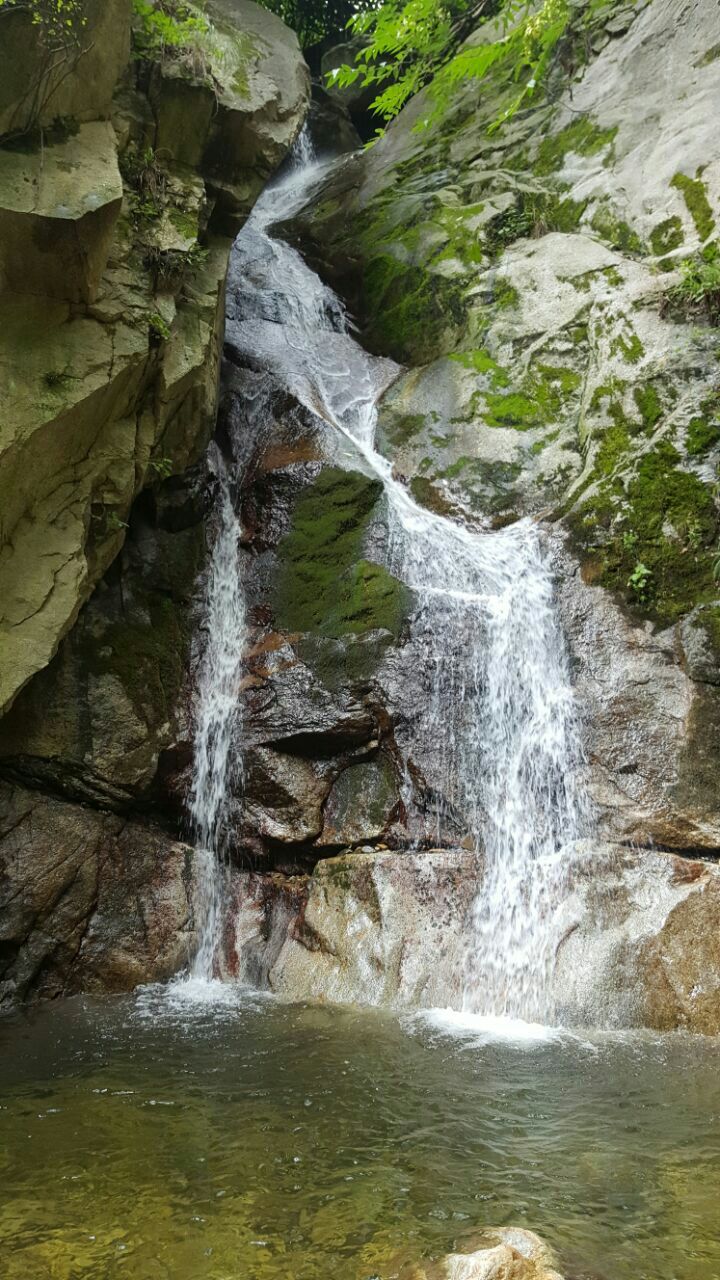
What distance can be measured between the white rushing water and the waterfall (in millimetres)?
18

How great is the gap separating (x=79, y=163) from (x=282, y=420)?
380 cm

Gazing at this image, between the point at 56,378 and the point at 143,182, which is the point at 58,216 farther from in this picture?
the point at 143,182

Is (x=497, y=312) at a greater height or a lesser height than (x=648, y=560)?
greater

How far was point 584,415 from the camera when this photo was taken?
932cm

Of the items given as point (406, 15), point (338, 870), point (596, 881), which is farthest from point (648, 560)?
point (406, 15)

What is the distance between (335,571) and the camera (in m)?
8.54

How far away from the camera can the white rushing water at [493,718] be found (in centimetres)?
643

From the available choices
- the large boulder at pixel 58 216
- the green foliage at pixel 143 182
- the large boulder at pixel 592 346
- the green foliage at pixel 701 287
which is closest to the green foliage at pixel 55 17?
the large boulder at pixel 58 216

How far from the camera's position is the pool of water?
2902mm

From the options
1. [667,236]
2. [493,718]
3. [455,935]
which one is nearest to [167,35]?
[667,236]

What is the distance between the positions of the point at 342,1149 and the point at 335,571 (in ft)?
18.6

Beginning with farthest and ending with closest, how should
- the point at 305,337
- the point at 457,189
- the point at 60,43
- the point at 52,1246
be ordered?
the point at 457,189 < the point at 305,337 < the point at 60,43 < the point at 52,1246

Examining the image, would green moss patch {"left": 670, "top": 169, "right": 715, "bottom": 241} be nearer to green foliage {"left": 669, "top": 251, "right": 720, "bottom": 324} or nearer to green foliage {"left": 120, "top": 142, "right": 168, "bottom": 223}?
green foliage {"left": 669, "top": 251, "right": 720, "bottom": 324}

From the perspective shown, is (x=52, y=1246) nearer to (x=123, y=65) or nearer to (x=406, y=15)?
(x=123, y=65)
